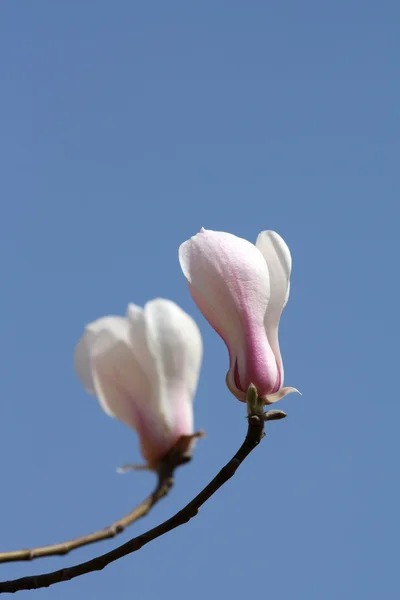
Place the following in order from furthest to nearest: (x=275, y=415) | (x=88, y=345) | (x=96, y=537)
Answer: (x=275, y=415)
(x=88, y=345)
(x=96, y=537)

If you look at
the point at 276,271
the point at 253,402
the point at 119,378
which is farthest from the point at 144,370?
the point at 276,271

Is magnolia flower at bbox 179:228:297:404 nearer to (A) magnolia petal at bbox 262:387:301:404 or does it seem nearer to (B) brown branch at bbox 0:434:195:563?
(A) magnolia petal at bbox 262:387:301:404

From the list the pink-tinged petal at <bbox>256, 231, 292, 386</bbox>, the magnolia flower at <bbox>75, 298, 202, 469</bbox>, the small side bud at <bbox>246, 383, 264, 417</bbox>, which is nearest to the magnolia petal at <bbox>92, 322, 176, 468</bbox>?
the magnolia flower at <bbox>75, 298, 202, 469</bbox>

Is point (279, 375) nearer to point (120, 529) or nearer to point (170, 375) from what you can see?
point (170, 375)

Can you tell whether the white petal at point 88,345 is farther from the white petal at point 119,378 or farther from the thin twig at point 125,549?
the thin twig at point 125,549

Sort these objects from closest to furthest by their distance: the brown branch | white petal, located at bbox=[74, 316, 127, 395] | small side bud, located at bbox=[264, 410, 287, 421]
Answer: the brown branch, white petal, located at bbox=[74, 316, 127, 395], small side bud, located at bbox=[264, 410, 287, 421]

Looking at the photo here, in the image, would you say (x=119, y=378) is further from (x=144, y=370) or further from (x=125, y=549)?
(x=125, y=549)

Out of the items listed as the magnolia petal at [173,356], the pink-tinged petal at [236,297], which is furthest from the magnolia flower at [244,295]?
the magnolia petal at [173,356]

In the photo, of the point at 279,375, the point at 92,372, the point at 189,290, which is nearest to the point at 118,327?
the point at 92,372
